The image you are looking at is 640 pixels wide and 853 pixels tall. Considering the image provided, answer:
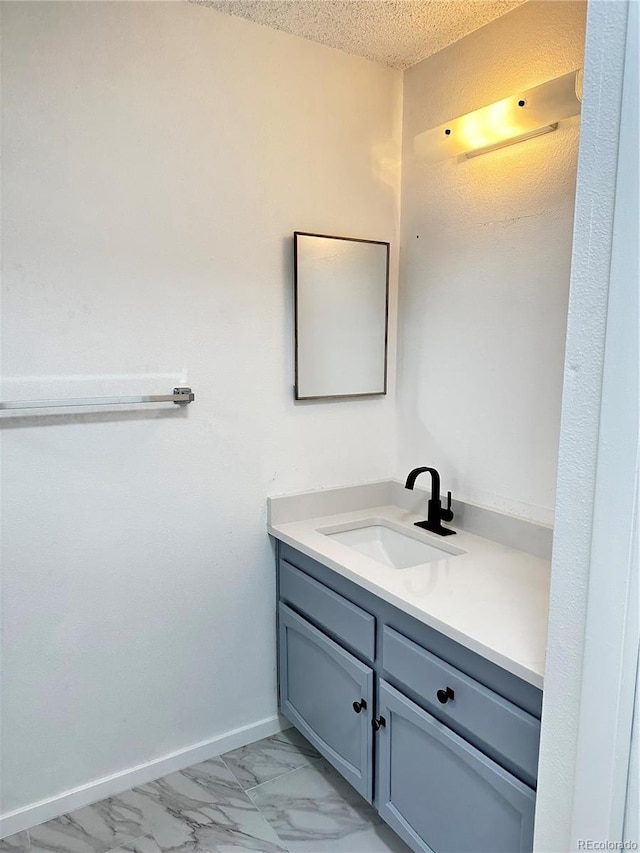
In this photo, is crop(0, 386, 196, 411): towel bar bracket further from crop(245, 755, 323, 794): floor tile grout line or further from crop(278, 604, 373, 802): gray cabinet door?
crop(245, 755, 323, 794): floor tile grout line

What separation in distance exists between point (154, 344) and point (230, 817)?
1.41 m

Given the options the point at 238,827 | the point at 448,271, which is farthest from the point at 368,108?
the point at 238,827

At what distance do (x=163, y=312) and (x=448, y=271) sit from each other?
0.92 metres

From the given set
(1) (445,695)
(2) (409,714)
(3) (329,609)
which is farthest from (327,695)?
(1) (445,695)

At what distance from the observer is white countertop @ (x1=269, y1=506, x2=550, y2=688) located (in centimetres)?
121

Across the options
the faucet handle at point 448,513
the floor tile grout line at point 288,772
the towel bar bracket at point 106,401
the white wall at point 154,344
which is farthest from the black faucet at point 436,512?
the floor tile grout line at point 288,772

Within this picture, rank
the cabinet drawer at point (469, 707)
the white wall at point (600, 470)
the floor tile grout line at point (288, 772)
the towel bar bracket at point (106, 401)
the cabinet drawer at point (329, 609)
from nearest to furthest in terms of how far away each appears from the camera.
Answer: the white wall at point (600, 470), the cabinet drawer at point (469, 707), the towel bar bracket at point (106, 401), the cabinet drawer at point (329, 609), the floor tile grout line at point (288, 772)

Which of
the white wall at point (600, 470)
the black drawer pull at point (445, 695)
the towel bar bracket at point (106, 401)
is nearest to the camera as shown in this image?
the white wall at point (600, 470)

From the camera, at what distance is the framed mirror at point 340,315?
1.94 m

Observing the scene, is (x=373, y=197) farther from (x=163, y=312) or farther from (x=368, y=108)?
(x=163, y=312)

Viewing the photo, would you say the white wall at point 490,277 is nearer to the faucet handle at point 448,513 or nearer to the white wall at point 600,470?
the faucet handle at point 448,513

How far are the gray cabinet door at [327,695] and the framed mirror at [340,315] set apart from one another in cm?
79

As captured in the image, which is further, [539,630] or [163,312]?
[163,312]

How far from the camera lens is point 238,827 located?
1.71 meters
